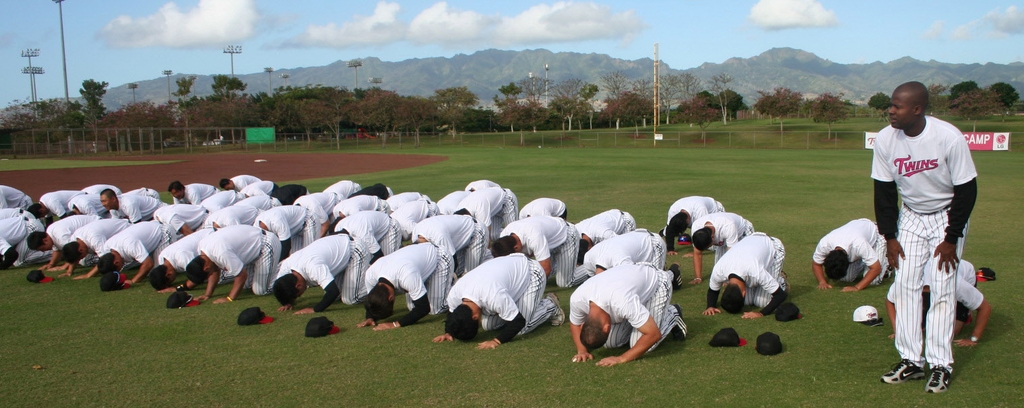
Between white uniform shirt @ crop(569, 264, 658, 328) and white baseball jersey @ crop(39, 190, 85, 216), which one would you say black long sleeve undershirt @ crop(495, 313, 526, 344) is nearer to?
white uniform shirt @ crop(569, 264, 658, 328)

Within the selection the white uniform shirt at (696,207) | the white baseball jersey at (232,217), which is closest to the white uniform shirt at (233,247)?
the white baseball jersey at (232,217)

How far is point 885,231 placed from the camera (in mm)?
4840

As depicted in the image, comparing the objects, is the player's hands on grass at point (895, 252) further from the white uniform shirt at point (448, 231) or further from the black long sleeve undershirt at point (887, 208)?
the white uniform shirt at point (448, 231)

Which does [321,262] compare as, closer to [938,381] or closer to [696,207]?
[696,207]

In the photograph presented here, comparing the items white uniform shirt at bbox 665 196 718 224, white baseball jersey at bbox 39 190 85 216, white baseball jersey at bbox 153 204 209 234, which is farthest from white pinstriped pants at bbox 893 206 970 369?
white baseball jersey at bbox 39 190 85 216

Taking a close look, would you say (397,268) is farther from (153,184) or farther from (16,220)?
(153,184)

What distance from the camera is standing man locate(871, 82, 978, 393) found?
14.8 ft

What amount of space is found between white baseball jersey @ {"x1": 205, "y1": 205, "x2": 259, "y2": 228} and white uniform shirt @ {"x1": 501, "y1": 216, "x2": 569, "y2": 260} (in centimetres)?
441

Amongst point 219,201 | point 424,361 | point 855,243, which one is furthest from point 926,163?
point 219,201

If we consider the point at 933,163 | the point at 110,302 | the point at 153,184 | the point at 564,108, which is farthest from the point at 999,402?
the point at 564,108

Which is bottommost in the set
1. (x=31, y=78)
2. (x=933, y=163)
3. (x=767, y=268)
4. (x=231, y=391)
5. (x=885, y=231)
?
(x=231, y=391)

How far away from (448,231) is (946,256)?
5343 mm

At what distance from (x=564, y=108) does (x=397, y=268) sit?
7326 centimetres

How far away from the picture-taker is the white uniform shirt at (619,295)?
5477 mm
